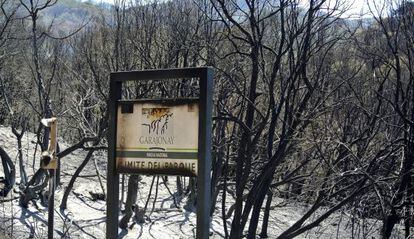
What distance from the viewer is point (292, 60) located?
28.1 feet

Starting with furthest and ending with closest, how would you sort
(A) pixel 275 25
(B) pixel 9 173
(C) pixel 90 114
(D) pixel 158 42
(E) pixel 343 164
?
1. (C) pixel 90 114
2. (D) pixel 158 42
3. (B) pixel 9 173
4. (E) pixel 343 164
5. (A) pixel 275 25

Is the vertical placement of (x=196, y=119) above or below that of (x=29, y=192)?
above

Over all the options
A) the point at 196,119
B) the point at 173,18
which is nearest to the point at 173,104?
the point at 196,119

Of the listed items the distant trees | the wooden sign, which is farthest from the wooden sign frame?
the distant trees

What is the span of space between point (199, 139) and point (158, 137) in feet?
1.29

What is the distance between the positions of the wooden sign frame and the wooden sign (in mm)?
61

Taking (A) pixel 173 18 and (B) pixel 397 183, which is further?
(A) pixel 173 18

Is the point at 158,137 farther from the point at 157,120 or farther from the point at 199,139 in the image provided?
the point at 199,139

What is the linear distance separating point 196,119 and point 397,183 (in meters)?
5.61

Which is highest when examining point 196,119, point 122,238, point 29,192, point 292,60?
point 292,60

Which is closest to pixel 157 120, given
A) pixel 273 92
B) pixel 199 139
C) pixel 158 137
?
pixel 158 137

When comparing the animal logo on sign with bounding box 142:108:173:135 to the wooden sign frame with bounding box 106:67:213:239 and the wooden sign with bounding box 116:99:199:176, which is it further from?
the wooden sign frame with bounding box 106:67:213:239

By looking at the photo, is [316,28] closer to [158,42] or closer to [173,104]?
[173,104]

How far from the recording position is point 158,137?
486 centimetres
